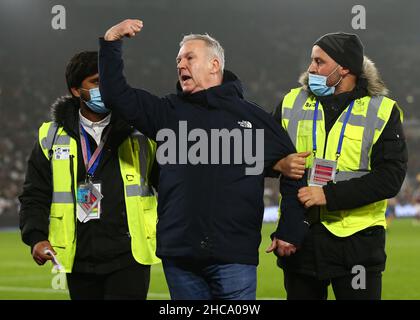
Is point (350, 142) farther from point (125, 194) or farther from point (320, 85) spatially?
point (125, 194)

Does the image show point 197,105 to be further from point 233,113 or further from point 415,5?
point 415,5

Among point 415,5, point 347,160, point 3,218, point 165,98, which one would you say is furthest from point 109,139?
A: point 415,5

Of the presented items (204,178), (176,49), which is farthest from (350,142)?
(176,49)

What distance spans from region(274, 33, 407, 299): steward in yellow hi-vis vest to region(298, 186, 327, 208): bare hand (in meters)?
0.02

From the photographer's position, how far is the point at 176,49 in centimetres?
3803

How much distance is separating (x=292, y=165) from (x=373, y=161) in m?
0.69

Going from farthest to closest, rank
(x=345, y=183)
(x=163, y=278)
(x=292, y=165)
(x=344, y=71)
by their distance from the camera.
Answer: (x=163, y=278), (x=344, y=71), (x=345, y=183), (x=292, y=165)

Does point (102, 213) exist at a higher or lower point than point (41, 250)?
higher

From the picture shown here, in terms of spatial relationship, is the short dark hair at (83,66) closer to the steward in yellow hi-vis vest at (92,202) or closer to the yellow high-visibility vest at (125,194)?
the steward in yellow hi-vis vest at (92,202)

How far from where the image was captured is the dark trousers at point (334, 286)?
178 inches

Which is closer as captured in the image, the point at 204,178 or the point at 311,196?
the point at 204,178

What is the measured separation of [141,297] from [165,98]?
44.4 inches

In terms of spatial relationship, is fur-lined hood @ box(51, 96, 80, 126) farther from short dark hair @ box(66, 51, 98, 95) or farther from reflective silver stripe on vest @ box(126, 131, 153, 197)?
reflective silver stripe on vest @ box(126, 131, 153, 197)

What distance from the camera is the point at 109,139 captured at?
15.3 feet
